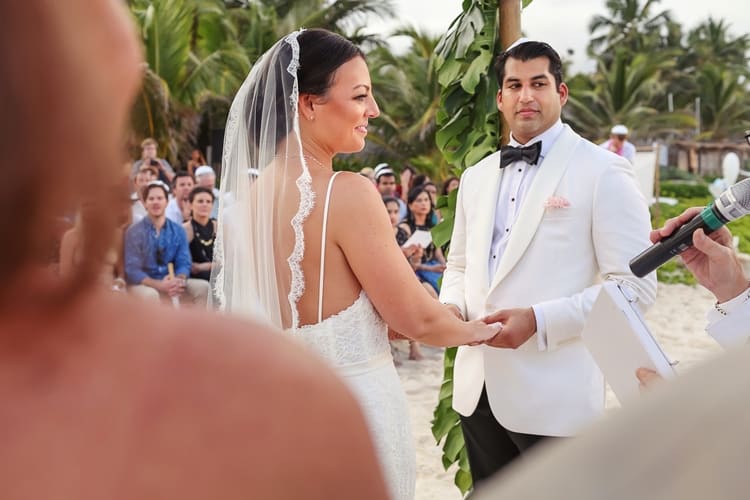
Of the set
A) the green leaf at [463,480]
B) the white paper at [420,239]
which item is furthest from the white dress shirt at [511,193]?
the white paper at [420,239]

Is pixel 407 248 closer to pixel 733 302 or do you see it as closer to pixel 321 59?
pixel 321 59

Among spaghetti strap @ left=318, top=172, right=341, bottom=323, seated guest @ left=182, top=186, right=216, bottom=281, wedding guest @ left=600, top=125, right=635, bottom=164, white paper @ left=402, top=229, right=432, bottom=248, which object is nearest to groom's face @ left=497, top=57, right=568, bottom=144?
spaghetti strap @ left=318, top=172, right=341, bottom=323

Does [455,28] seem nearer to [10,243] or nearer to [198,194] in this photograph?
[10,243]

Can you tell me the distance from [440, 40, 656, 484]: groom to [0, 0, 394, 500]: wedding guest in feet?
7.74

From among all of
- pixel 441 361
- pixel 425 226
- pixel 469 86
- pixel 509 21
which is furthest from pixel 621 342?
pixel 425 226

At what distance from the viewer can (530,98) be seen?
134 inches

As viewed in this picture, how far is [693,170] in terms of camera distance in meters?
42.7

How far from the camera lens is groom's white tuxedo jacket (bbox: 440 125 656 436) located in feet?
10.2

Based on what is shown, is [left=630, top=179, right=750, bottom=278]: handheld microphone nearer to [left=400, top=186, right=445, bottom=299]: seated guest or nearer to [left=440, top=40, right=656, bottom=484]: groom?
[left=440, top=40, right=656, bottom=484]: groom

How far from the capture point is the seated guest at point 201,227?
8.08 metres

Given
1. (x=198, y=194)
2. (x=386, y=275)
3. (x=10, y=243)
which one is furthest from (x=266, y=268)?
(x=198, y=194)

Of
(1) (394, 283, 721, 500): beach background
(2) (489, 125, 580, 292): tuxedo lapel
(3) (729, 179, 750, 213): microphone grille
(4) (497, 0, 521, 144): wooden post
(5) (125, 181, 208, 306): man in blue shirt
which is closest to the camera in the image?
(3) (729, 179, 750, 213): microphone grille

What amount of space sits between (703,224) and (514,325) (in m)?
0.89

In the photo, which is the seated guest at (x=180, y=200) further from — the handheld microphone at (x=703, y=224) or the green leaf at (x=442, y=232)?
the handheld microphone at (x=703, y=224)
